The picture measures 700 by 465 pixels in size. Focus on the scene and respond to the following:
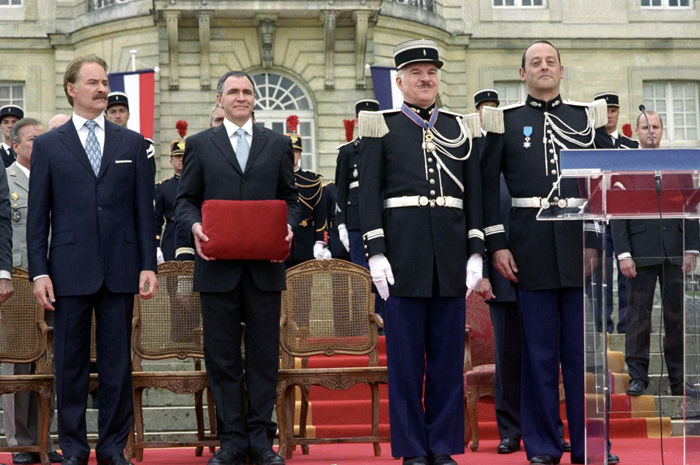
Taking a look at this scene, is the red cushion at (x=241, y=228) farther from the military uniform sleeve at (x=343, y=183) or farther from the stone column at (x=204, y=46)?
the stone column at (x=204, y=46)

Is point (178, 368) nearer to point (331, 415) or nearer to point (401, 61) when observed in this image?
point (331, 415)

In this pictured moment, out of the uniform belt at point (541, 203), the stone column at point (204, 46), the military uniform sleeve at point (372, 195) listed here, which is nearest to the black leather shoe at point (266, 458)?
the military uniform sleeve at point (372, 195)

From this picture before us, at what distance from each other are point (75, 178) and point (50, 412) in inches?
56.9

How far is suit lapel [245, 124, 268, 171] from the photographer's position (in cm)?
671

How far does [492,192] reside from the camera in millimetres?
6465

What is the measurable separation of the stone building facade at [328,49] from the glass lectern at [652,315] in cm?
1634

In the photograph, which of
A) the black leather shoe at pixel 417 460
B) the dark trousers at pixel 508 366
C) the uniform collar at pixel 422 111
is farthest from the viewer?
the dark trousers at pixel 508 366

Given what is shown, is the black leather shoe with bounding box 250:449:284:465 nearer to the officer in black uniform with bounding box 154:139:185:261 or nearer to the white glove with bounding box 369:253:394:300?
the white glove with bounding box 369:253:394:300

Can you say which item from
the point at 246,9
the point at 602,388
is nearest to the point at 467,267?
the point at 602,388

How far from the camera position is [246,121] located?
6824mm

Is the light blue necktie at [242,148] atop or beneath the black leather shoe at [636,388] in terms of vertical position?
atop

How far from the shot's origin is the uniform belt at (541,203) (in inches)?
246

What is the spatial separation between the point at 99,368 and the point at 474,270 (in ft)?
6.58

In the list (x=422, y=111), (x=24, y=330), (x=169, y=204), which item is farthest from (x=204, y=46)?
(x=422, y=111)
